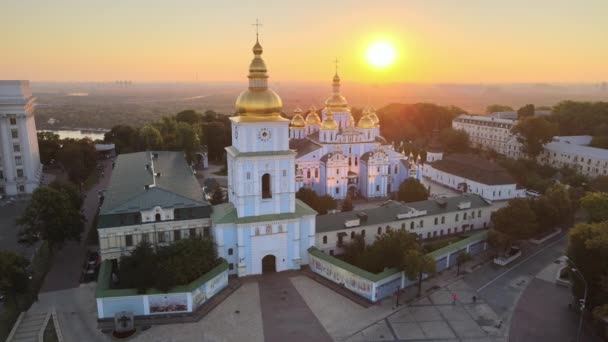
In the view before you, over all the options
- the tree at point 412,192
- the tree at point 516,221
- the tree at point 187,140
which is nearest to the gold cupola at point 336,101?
the tree at point 412,192

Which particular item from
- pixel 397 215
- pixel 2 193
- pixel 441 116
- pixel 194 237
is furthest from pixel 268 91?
pixel 441 116

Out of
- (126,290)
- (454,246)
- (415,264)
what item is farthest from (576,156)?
(126,290)

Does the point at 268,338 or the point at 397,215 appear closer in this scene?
the point at 268,338

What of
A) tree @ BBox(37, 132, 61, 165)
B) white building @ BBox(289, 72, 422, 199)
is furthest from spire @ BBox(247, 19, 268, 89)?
tree @ BBox(37, 132, 61, 165)

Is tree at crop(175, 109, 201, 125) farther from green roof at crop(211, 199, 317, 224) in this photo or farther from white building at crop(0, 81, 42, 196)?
green roof at crop(211, 199, 317, 224)

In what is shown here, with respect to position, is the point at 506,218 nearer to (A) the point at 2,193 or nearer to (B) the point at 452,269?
(B) the point at 452,269
